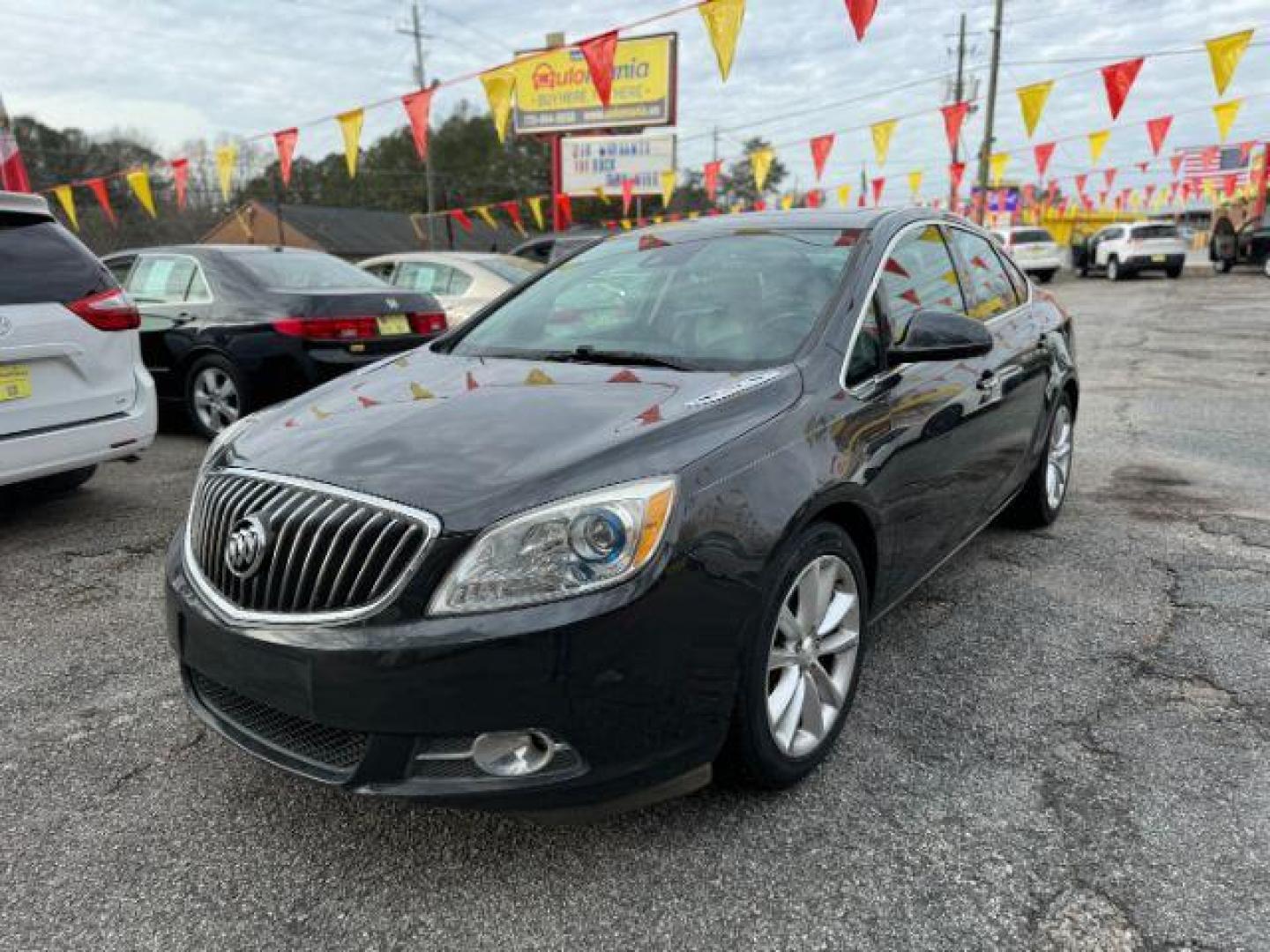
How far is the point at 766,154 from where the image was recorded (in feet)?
72.6

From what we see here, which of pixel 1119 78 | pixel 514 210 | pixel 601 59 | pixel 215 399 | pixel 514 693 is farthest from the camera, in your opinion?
pixel 514 210

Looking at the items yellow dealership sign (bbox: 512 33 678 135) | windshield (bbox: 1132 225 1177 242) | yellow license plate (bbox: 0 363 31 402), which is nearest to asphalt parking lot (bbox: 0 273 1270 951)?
yellow license plate (bbox: 0 363 31 402)

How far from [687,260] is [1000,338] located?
55.2 inches

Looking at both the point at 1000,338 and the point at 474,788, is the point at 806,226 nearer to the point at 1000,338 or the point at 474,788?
the point at 1000,338

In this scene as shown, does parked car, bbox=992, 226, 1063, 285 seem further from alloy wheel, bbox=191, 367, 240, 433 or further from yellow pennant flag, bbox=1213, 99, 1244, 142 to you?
alloy wheel, bbox=191, 367, 240, 433

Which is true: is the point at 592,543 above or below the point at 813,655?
above

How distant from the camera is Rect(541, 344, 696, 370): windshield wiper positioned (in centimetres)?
280

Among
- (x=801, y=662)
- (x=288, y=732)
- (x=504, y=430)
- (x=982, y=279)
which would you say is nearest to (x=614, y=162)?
(x=982, y=279)

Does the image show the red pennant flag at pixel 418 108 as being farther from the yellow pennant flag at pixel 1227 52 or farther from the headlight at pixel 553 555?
the headlight at pixel 553 555

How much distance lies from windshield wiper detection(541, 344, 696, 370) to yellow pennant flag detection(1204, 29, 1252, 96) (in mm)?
11861

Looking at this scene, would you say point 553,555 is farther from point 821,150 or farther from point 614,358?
point 821,150

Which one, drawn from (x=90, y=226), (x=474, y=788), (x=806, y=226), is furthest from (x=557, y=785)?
(x=90, y=226)

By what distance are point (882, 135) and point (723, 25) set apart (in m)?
9.60

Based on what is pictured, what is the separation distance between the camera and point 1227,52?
11320 millimetres
